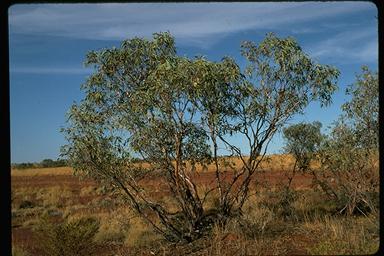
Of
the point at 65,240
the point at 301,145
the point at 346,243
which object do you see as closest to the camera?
the point at 346,243

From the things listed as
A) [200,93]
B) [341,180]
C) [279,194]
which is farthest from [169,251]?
[279,194]

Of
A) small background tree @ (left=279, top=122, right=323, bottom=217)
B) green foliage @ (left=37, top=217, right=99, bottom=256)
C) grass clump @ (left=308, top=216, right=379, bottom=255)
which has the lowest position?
green foliage @ (left=37, top=217, right=99, bottom=256)

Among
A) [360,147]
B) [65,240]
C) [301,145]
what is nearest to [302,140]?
[301,145]

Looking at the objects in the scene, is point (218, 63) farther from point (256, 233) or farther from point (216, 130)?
point (256, 233)

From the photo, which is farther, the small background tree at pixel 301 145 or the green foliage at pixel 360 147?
the small background tree at pixel 301 145

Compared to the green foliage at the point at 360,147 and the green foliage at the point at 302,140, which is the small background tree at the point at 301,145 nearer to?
the green foliage at the point at 302,140

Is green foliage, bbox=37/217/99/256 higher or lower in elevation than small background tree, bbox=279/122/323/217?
lower

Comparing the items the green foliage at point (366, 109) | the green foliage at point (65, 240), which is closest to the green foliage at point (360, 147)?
the green foliage at point (366, 109)

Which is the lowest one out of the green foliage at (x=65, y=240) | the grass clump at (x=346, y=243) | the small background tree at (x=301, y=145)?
the green foliage at (x=65, y=240)

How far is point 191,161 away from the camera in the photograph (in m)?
9.34

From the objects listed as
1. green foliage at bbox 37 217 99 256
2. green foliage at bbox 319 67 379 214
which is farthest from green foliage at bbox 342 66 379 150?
green foliage at bbox 37 217 99 256

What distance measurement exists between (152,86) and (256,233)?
3176 mm

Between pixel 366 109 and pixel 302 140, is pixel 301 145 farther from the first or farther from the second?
pixel 366 109

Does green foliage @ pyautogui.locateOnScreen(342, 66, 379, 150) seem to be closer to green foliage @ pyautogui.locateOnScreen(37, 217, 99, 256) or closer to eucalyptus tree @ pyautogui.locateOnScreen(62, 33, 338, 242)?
eucalyptus tree @ pyautogui.locateOnScreen(62, 33, 338, 242)
